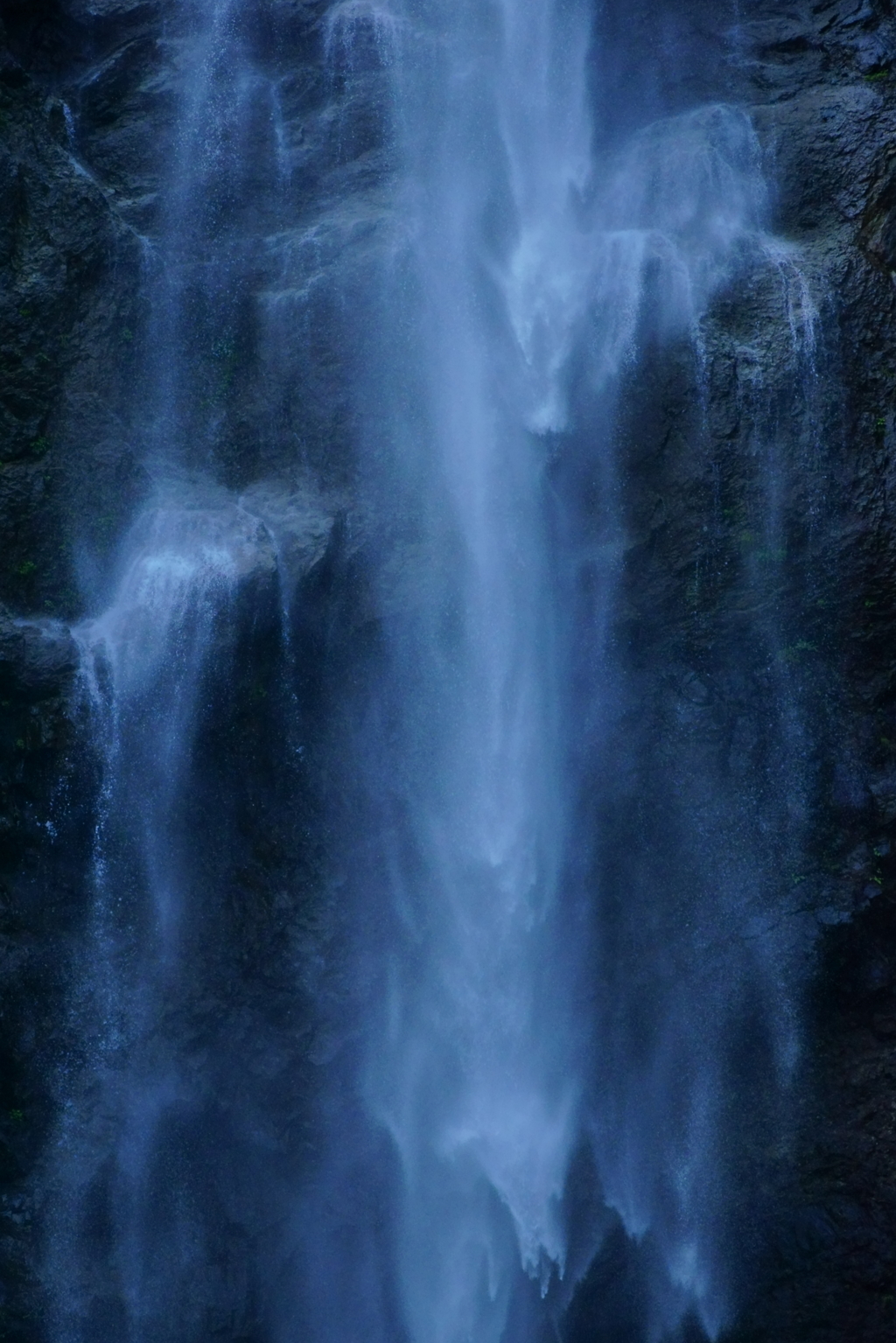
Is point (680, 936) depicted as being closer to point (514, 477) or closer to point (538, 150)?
point (514, 477)

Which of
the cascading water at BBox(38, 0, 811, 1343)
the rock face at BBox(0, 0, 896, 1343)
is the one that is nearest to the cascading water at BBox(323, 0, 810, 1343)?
the cascading water at BBox(38, 0, 811, 1343)

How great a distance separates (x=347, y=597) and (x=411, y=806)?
7.05ft

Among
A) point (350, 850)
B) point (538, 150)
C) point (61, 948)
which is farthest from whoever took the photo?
point (538, 150)

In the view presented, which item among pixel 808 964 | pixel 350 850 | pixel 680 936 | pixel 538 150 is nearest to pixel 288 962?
pixel 350 850

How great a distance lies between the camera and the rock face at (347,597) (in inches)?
423

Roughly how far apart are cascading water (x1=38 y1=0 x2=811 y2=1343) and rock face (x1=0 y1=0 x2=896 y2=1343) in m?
0.08

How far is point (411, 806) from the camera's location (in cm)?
1182

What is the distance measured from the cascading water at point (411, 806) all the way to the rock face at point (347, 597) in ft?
0.25

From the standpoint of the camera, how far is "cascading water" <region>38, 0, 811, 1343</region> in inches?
429

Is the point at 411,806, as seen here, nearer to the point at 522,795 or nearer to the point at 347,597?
the point at 522,795

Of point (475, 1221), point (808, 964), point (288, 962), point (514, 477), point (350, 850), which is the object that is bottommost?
point (475, 1221)

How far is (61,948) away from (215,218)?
7734mm

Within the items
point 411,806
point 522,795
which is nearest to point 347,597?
point 411,806

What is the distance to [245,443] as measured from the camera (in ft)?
40.0
